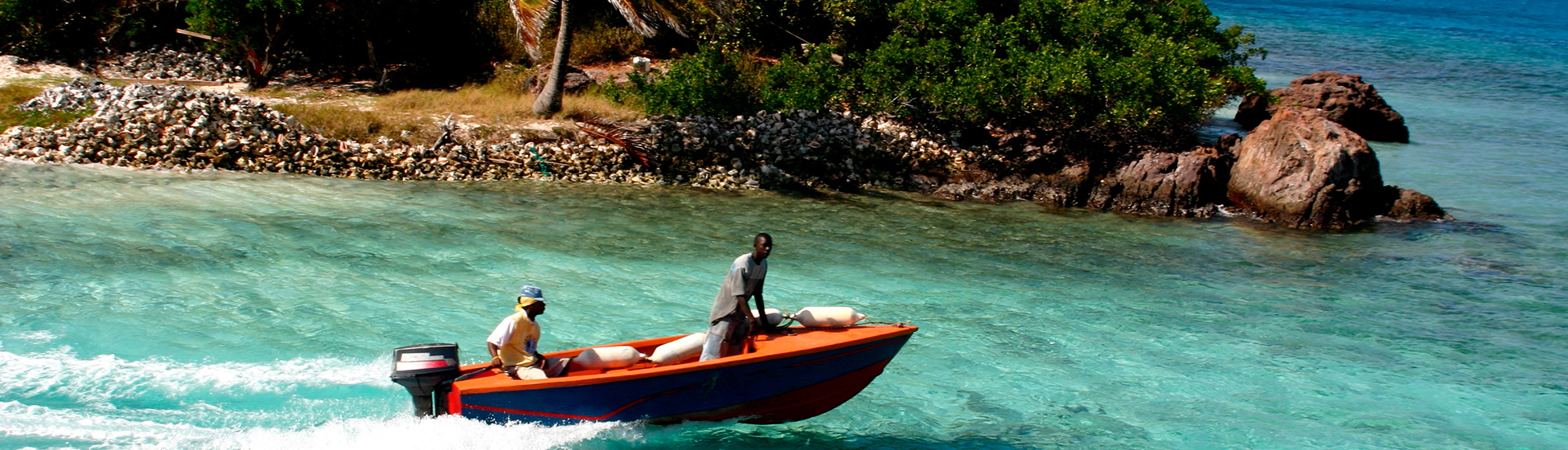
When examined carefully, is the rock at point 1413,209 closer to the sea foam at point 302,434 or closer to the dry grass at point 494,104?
the dry grass at point 494,104

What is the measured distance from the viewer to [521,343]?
7.72 meters

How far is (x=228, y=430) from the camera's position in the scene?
7.95 meters

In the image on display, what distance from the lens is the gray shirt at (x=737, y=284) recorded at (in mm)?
7910

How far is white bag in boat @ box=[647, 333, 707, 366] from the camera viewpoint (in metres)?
8.16

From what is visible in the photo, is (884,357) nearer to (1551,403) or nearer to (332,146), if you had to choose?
(1551,403)

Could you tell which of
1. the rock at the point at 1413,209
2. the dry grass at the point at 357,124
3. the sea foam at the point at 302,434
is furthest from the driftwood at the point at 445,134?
the rock at the point at 1413,209

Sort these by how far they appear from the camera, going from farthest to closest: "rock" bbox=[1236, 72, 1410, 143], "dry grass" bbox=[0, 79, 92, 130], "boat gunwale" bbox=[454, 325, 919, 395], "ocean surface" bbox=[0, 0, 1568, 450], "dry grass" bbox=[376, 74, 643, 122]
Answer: "rock" bbox=[1236, 72, 1410, 143], "dry grass" bbox=[376, 74, 643, 122], "dry grass" bbox=[0, 79, 92, 130], "ocean surface" bbox=[0, 0, 1568, 450], "boat gunwale" bbox=[454, 325, 919, 395]

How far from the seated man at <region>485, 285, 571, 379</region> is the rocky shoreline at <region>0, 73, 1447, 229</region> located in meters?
11.2

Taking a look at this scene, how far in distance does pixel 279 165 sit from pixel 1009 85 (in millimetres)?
13918

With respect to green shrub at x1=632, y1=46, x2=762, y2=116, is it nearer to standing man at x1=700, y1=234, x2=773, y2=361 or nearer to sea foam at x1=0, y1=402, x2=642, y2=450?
standing man at x1=700, y1=234, x2=773, y2=361

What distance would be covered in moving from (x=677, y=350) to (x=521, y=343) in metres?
1.25

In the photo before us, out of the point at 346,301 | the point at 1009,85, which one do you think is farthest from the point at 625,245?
the point at 1009,85

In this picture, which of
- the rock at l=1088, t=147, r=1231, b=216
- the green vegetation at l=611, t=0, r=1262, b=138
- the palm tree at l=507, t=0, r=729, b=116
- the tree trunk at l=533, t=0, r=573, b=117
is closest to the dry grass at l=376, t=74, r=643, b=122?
the tree trunk at l=533, t=0, r=573, b=117

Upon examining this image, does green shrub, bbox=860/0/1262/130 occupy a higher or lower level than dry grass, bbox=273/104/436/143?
Answer: higher
